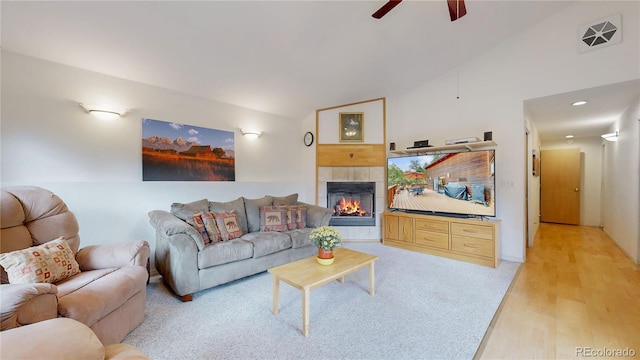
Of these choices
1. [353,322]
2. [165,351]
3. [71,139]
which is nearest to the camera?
[165,351]

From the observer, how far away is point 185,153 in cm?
363

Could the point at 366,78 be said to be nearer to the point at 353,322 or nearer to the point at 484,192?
the point at 484,192

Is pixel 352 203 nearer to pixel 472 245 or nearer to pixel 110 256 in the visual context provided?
pixel 472 245

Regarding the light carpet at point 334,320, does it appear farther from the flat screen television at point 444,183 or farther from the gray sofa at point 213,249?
the flat screen television at point 444,183

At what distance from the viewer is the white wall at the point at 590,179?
610 centimetres

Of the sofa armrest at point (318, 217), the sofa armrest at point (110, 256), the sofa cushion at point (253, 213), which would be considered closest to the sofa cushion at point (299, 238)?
the sofa armrest at point (318, 217)

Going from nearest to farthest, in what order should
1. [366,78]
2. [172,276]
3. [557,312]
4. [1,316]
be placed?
[1,316] → [557,312] → [172,276] → [366,78]

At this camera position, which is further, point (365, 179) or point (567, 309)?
point (365, 179)

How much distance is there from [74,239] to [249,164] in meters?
2.55

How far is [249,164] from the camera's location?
4.46m

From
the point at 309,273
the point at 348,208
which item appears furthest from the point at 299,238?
the point at 348,208

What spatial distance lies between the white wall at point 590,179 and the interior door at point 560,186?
10cm

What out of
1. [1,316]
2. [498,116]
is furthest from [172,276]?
[498,116]

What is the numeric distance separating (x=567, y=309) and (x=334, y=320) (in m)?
2.15
